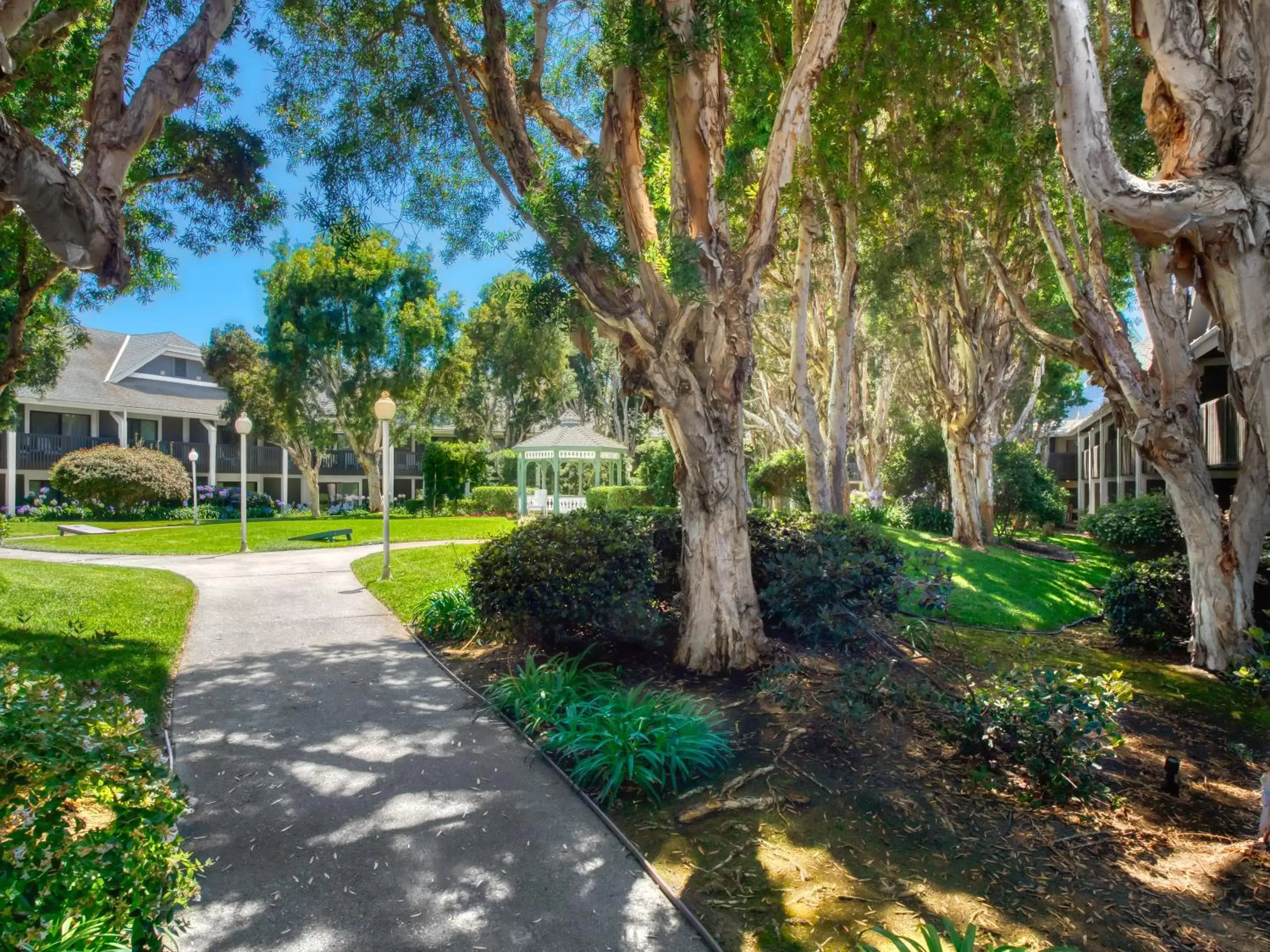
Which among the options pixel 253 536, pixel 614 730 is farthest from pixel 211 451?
pixel 614 730

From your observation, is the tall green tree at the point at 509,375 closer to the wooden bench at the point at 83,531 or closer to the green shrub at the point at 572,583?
the wooden bench at the point at 83,531

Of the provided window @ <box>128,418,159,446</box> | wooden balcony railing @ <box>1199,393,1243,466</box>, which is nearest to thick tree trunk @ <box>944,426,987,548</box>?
wooden balcony railing @ <box>1199,393,1243,466</box>

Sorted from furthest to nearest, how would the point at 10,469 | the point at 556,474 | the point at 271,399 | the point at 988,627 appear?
the point at 271,399 < the point at 10,469 < the point at 556,474 < the point at 988,627

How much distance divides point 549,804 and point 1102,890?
2.80 meters

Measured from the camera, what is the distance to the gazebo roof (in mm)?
26906

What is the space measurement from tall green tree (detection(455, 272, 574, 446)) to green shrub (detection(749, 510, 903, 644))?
2948cm

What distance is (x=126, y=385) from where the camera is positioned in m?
35.0

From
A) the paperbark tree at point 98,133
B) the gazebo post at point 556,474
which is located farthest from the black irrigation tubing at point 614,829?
the gazebo post at point 556,474

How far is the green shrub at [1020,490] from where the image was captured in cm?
2225

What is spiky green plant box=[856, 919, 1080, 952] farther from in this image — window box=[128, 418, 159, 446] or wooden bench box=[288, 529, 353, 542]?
window box=[128, 418, 159, 446]

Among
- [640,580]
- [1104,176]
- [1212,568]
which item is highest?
[1104,176]

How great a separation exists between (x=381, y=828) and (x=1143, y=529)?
14.3 metres

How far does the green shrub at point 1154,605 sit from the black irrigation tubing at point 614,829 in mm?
8205

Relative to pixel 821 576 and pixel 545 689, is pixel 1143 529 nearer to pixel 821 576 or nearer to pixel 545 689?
pixel 821 576
